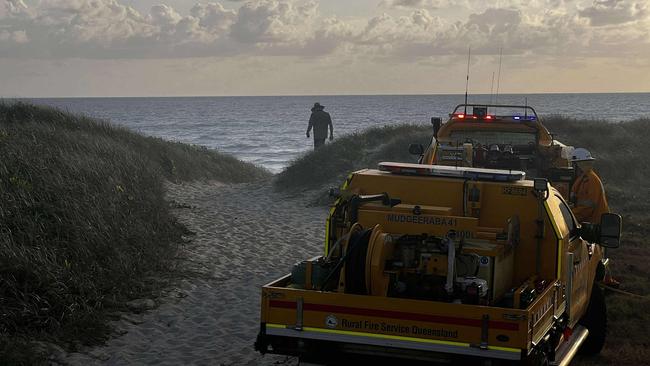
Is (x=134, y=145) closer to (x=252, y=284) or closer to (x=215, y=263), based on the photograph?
(x=215, y=263)

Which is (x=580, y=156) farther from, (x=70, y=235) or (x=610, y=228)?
(x=70, y=235)

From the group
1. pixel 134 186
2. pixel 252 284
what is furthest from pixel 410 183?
pixel 134 186

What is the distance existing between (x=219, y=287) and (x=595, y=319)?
5107mm

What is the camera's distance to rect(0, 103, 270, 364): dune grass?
793cm

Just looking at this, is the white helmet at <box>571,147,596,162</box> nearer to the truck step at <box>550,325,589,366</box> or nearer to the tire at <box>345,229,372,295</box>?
the truck step at <box>550,325,589,366</box>

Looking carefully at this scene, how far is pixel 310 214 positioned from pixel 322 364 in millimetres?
12058

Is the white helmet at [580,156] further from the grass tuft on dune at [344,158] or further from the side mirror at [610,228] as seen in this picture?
the grass tuft on dune at [344,158]

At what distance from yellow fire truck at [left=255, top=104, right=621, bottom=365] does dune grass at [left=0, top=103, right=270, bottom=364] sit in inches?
120

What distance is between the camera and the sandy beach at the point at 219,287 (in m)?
7.89

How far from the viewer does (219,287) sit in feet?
34.9

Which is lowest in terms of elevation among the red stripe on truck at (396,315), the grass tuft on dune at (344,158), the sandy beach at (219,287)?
the sandy beach at (219,287)

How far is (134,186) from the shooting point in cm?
1384

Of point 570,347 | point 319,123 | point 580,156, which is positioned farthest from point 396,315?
point 319,123

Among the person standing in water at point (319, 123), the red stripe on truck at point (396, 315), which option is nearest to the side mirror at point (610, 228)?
the red stripe on truck at point (396, 315)
